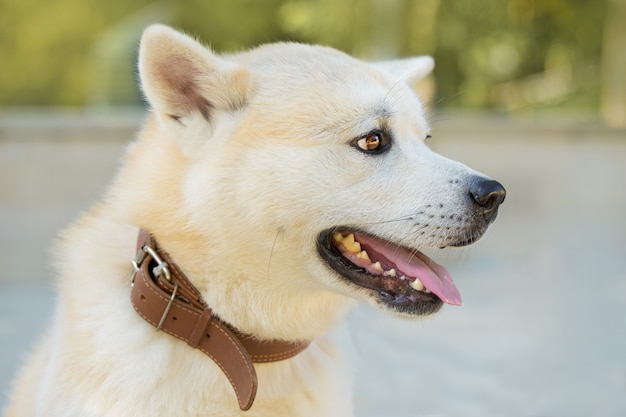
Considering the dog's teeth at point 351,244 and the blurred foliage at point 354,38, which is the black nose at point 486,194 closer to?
the dog's teeth at point 351,244

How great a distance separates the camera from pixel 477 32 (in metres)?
15.1

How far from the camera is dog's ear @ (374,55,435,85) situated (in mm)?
2838

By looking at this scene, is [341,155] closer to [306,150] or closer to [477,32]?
[306,150]

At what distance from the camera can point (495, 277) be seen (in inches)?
268

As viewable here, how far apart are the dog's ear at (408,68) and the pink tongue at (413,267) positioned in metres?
0.65

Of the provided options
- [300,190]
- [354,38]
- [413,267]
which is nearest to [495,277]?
[413,267]

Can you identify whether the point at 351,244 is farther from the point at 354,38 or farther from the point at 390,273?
the point at 354,38

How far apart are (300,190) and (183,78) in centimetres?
49

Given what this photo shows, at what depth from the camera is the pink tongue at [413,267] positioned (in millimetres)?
2387

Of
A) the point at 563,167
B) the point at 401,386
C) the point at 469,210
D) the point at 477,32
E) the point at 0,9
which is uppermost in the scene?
the point at 477,32

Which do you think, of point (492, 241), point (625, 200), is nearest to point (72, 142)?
point (492, 241)

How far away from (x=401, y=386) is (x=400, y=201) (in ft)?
7.37

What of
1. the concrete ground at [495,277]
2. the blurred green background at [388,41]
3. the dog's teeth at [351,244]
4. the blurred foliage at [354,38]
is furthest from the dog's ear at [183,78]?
the blurred foliage at [354,38]

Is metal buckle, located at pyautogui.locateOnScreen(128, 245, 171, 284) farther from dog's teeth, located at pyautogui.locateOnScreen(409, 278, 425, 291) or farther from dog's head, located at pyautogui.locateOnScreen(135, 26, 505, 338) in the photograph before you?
dog's teeth, located at pyautogui.locateOnScreen(409, 278, 425, 291)
